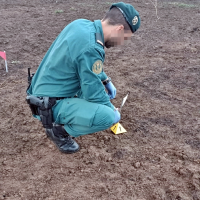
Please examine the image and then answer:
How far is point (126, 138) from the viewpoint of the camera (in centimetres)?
307

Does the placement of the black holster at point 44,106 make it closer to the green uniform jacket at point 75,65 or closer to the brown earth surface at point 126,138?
the green uniform jacket at point 75,65

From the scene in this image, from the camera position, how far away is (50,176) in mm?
2545

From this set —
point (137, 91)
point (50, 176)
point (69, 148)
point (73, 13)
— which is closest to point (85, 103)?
point (69, 148)

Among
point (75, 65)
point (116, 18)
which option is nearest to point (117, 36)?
point (116, 18)

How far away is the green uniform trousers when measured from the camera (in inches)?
99.3

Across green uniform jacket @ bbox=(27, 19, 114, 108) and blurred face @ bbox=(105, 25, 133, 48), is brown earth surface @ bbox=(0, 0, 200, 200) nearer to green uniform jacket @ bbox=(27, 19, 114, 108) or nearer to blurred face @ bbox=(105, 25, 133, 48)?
green uniform jacket @ bbox=(27, 19, 114, 108)

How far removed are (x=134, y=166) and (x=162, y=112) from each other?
3.68ft

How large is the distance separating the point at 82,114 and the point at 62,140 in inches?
18.5

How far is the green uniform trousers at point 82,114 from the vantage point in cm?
252

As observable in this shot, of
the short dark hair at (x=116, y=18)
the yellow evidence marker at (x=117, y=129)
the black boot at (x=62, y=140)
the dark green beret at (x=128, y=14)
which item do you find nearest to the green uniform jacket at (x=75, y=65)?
the short dark hair at (x=116, y=18)

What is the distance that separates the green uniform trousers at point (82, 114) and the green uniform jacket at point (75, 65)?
0.07 m

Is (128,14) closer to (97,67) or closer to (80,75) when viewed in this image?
(97,67)

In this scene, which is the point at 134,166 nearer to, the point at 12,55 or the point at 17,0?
the point at 12,55

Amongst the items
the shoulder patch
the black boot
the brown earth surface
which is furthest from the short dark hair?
the brown earth surface
